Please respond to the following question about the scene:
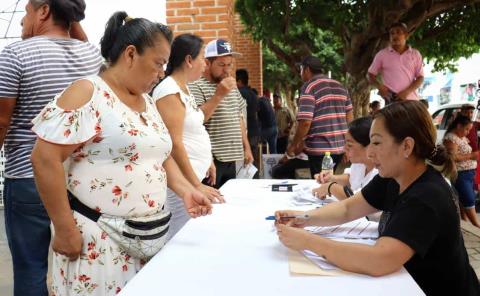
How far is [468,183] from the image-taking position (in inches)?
217

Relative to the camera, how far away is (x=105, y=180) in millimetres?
1570

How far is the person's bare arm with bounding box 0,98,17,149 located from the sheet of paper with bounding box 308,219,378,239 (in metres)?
1.30

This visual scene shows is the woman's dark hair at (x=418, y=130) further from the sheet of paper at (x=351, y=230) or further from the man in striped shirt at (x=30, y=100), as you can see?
Result: the man in striped shirt at (x=30, y=100)

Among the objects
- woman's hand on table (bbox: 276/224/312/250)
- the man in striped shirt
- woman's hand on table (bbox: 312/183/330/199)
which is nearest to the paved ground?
the man in striped shirt

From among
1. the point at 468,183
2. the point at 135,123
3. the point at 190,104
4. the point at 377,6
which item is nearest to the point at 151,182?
the point at 135,123

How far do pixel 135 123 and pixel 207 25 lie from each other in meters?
3.27

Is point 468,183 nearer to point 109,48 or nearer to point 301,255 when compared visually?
point 301,255

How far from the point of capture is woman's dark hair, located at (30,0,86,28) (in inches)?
80.5

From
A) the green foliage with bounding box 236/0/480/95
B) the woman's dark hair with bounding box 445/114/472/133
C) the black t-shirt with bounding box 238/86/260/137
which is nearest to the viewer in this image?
the black t-shirt with bounding box 238/86/260/137

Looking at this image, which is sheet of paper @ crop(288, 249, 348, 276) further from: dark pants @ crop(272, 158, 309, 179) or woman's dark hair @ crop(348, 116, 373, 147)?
dark pants @ crop(272, 158, 309, 179)

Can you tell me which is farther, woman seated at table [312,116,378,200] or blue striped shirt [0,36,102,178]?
woman seated at table [312,116,378,200]

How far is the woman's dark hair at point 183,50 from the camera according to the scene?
2.74 m

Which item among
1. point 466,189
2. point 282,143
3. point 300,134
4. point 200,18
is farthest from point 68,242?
point 282,143

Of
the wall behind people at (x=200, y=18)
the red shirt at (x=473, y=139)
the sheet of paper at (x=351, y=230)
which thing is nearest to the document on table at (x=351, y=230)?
the sheet of paper at (x=351, y=230)
